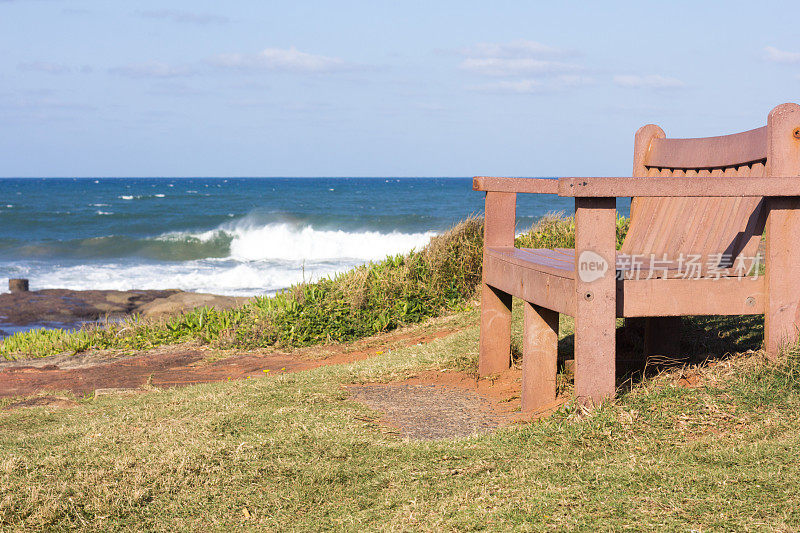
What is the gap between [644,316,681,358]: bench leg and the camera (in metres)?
3.94

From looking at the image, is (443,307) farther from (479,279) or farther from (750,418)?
(750,418)

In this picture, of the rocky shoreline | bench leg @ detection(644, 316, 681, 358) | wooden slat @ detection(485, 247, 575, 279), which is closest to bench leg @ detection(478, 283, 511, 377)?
wooden slat @ detection(485, 247, 575, 279)

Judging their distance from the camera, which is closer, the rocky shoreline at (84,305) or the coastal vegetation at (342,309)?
the coastal vegetation at (342,309)

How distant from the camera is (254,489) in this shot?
277cm

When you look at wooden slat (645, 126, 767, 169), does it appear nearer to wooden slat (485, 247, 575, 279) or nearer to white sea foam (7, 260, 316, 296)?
wooden slat (485, 247, 575, 279)

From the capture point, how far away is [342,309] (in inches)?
291

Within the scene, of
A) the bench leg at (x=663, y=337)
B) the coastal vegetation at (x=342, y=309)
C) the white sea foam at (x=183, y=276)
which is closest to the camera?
the bench leg at (x=663, y=337)

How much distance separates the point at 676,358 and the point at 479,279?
4.36 m

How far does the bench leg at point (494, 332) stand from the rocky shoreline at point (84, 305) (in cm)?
907

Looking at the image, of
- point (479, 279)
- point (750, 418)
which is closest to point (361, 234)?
point (479, 279)

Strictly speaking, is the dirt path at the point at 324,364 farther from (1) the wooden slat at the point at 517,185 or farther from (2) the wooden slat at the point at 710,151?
(2) the wooden slat at the point at 710,151

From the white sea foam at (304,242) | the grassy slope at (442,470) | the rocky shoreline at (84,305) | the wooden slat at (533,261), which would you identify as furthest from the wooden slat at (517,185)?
the white sea foam at (304,242)

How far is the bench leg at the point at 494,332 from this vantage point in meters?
4.36

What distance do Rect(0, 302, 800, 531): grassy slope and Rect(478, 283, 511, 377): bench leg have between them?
3.17 ft
